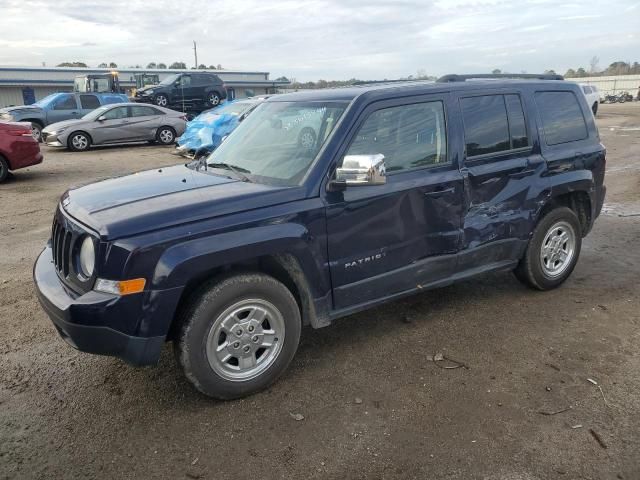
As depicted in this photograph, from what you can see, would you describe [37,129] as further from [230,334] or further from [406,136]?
[230,334]

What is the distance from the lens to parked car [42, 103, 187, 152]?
54.1 feet

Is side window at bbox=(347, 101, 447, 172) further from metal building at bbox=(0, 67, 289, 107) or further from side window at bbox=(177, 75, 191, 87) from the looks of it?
metal building at bbox=(0, 67, 289, 107)

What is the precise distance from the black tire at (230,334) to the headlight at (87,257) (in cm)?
58

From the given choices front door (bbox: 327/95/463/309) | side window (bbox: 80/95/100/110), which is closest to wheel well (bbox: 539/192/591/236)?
front door (bbox: 327/95/463/309)

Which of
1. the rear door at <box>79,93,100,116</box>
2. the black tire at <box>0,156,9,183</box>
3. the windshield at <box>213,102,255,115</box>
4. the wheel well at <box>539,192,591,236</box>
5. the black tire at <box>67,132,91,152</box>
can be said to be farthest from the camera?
the rear door at <box>79,93,100,116</box>

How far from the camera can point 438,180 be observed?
396 cm

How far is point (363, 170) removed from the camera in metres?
3.31

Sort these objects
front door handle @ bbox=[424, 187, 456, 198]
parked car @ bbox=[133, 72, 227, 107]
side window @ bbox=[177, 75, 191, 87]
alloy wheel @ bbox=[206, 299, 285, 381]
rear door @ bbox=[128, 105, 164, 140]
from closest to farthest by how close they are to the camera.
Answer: alloy wheel @ bbox=[206, 299, 285, 381] < front door handle @ bbox=[424, 187, 456, 198] < rear door @ bbox=[128, 105, 164, 140] < parked car @ bbox=[133, 72, 227, 107] < side window @ bbox=[177, 75, 191, 87]

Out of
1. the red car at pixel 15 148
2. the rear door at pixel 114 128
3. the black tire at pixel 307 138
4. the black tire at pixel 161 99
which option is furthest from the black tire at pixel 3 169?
the black tire at pixel 161 99

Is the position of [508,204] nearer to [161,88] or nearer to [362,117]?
[362,117]

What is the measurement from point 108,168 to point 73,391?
10.6 m

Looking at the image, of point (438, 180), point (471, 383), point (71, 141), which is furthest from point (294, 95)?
point (71, 141)

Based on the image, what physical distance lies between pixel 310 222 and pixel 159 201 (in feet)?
3.14

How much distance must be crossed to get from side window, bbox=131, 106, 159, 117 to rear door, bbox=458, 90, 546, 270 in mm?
15364
